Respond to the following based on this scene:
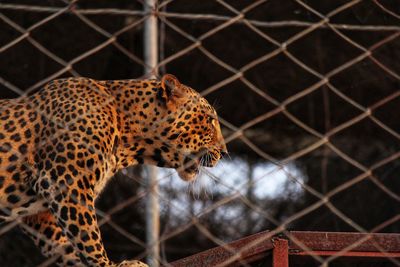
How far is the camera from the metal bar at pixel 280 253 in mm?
3311

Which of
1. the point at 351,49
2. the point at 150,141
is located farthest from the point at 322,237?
the point at 351,49

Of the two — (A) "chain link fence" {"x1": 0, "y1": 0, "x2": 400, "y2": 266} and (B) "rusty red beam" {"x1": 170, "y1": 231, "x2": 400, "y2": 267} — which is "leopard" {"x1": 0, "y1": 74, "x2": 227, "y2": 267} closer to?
(B) "rusty red beam" {"x1": 170, "y1": 231, "x2": 400, "y2": 267}

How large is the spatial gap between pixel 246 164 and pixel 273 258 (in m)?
4.45

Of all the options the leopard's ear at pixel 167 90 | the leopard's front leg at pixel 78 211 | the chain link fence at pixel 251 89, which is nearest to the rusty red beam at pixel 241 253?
the leopard's front leg at pixel 78 211

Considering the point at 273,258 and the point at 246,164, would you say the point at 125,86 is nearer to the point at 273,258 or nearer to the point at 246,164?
the point at 273,258

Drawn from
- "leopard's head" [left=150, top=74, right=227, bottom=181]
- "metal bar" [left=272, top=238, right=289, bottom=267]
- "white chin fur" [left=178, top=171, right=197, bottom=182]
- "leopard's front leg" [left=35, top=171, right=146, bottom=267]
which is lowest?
"metal bar" [left=272, top=238, right=289, bottom=267]

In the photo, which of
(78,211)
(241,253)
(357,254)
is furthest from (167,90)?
(357,254)

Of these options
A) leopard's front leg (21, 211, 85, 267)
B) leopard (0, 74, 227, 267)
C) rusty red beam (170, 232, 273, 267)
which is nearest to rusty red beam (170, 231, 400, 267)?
rusty red beam (170, 232, 273, 267)

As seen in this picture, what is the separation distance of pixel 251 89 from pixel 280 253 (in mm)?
2592

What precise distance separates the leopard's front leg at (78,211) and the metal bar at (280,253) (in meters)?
0.85

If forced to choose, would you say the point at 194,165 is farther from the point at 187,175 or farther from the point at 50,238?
the point at 50,238

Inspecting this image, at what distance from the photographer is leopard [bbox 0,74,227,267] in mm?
4004

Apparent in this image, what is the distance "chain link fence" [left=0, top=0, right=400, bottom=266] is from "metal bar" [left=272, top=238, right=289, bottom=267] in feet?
8.04

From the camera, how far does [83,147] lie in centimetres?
409
